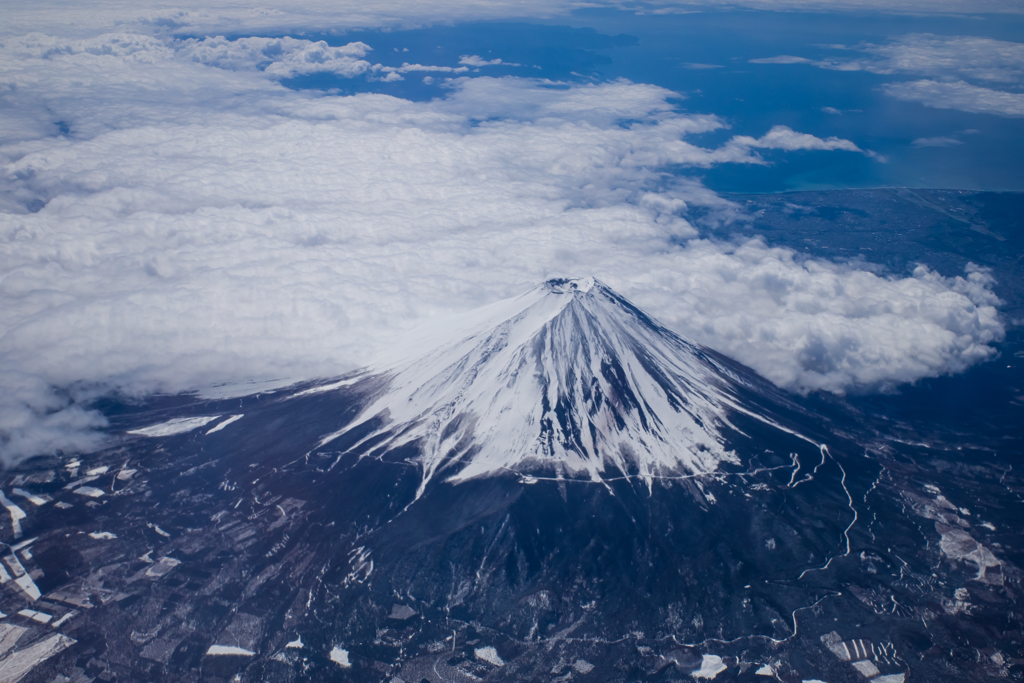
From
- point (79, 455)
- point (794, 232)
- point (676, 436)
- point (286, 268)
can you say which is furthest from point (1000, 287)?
point (79, 455)

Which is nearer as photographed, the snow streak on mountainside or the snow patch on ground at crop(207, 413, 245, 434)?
the snow streak on mountainside

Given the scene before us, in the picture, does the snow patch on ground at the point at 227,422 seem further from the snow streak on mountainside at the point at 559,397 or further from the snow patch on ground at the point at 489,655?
the snow patch on ground at the point at 489,655

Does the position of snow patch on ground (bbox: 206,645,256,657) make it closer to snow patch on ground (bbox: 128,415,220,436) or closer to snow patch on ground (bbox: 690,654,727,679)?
snow patch on ground (bbox: 128,415,220,436)

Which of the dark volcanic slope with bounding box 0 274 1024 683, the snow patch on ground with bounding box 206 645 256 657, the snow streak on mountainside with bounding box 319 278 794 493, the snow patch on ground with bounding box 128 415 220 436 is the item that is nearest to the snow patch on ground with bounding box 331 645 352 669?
the dark volcanic slope with bounding box 0 274 1024 683

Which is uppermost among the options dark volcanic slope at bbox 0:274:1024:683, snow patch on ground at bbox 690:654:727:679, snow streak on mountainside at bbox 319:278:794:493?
snow streak on mountainside at bbox 319:278:794:493

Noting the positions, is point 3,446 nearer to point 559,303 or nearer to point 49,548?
point 49,548

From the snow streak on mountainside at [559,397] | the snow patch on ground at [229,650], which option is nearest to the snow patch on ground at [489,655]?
the snow streak on mountainside at [559,397]
